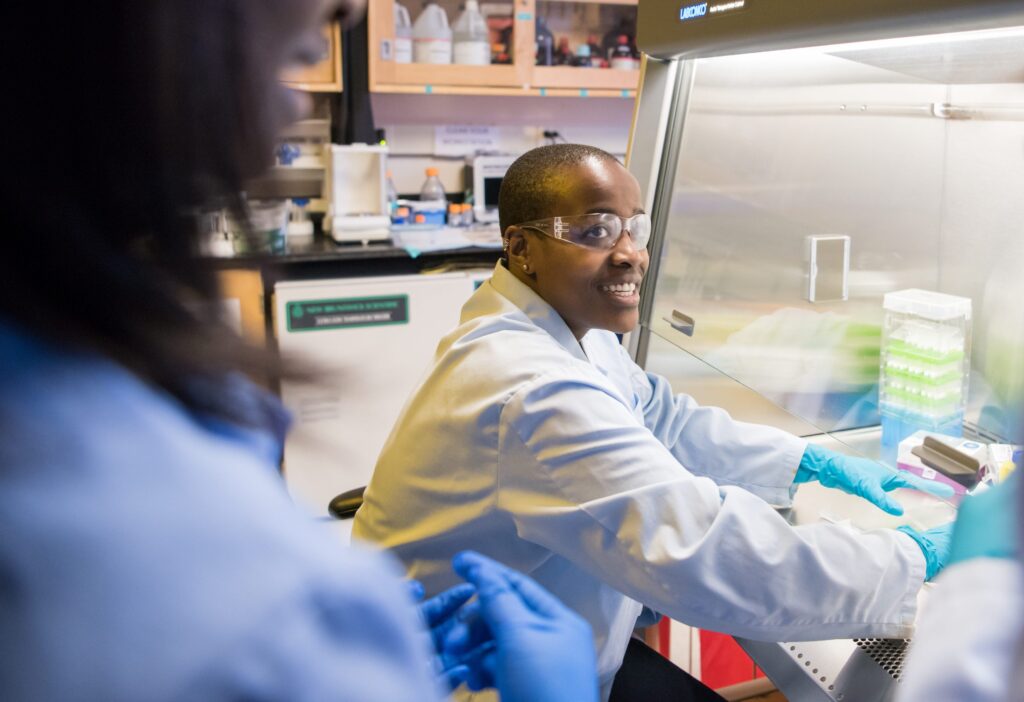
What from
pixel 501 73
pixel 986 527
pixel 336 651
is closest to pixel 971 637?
pixel 986 527

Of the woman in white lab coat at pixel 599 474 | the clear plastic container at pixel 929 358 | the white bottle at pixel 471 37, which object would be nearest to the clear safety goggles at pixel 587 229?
the woman in white lab coat at pixel 599 474

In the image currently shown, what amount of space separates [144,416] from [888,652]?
0.90m

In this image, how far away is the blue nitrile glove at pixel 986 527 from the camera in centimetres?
51

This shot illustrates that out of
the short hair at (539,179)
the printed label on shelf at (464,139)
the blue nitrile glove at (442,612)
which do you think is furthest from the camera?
the printed label on shelf at (464,139)

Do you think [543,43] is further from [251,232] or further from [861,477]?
[251,232]

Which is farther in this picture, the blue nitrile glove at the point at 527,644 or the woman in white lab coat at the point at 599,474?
the woman in white lab coat at the point at 599,474

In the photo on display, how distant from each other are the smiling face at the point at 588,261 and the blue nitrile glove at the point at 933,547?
0.51m

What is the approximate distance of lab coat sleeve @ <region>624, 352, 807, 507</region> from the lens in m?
1.40

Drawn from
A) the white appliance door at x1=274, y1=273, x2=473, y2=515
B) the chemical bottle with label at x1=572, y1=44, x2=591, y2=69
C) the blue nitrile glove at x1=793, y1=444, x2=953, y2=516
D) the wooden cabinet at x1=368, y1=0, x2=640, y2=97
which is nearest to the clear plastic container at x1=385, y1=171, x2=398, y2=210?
the wooden cabinet at x1=368, y1=0, x2=640, y2=97

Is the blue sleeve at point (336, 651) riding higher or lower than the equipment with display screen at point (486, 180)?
lower

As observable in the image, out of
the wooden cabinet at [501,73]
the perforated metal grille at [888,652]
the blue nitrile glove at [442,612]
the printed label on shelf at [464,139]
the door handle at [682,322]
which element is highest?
the wooden cabinet at [501,73]

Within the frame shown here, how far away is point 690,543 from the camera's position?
37.9 inches

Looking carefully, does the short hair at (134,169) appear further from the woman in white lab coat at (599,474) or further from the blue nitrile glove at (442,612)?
the woman in white lab coat at (599,474)

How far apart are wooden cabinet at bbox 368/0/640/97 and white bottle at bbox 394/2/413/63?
0.15 ft
